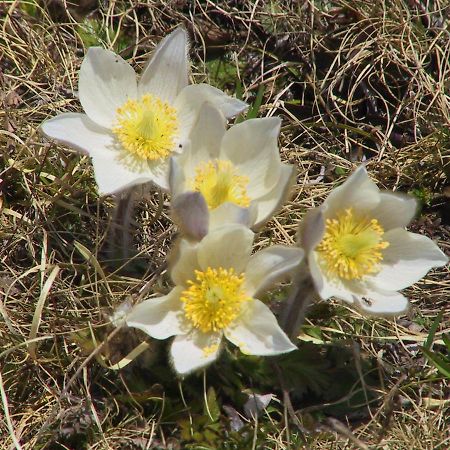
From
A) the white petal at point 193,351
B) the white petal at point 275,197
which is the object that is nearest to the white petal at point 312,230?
the white petal at point 275,197

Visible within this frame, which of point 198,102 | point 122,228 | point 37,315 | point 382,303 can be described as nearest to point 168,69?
point 198,102

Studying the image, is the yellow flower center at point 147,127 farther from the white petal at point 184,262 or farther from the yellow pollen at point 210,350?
the yellow pollen at point 210,350

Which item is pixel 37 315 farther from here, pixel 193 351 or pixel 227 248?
pixel 227 248

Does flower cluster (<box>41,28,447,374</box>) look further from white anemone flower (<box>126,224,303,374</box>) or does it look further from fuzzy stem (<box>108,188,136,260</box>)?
fuzzy stem (<box>108,188,136,260</box>)

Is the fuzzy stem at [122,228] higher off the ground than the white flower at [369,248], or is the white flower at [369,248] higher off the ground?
the white flower at [369,248]

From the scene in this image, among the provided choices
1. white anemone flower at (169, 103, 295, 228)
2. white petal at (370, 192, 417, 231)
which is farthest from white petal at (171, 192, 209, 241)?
white petal at (370, 192, 417, 231)

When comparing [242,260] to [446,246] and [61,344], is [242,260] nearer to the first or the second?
[61,344]

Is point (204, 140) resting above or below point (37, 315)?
above
